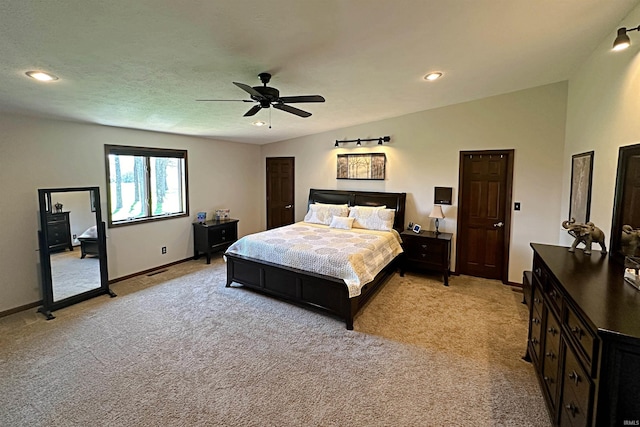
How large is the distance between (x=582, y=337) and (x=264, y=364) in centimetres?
228

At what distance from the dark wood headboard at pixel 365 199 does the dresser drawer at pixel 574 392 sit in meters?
3.64

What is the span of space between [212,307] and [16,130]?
10.0 ft

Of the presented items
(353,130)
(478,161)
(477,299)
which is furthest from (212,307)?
(478,161)

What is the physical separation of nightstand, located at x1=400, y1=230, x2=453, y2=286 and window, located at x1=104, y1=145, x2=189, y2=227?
13.3ft

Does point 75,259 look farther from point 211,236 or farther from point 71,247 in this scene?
point 211,236

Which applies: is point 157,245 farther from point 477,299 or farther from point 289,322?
point 477,299

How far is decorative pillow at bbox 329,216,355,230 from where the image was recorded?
5.19 metres

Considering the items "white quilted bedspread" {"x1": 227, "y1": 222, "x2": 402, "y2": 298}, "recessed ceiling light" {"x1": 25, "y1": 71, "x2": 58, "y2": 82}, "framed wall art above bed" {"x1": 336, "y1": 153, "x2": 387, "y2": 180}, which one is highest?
"recessed ceiling light" {"x1": 25, "y1": 71, "x2": 58, "y2": 82}

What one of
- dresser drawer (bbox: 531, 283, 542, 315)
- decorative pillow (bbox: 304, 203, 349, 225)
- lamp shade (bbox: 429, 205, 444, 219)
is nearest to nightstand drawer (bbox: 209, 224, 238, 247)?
decorative pillow (bbox: 304, 203, 349, 225)

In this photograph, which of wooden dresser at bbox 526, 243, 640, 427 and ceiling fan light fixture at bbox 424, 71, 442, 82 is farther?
ceiling fan light fixture at bbox 424, 71, 442, 82

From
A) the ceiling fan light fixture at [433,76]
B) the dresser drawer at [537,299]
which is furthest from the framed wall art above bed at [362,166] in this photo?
the dresser drawer at [537,299]

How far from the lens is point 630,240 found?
2.02m

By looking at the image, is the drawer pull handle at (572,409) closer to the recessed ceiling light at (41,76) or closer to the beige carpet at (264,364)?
the beige carpet at (264,364)

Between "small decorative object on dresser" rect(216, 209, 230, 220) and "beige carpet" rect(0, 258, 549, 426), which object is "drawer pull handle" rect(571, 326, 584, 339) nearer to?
"beige carpet" rect(0, 258, 549, 426)
